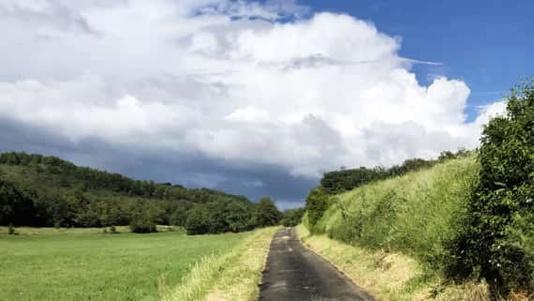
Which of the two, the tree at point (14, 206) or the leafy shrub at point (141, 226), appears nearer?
the tree at point (14, 206)

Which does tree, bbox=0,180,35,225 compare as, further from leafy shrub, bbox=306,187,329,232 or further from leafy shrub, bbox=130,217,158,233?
leafy shrub, bbox=306,187,329,232

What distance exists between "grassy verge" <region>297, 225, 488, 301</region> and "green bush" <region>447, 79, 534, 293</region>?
764mm

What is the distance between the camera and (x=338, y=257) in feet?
114

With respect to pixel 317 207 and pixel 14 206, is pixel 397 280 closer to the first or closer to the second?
pixel 317 207

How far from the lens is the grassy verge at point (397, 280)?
50.0 feet

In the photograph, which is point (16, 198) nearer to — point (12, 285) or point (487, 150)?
point (12, 285)

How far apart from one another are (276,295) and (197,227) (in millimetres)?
174429

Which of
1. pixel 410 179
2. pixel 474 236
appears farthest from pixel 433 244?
pixel 410 179

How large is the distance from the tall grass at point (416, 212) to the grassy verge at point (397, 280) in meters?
0.47

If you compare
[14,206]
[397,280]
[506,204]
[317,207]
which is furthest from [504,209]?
[14,206]

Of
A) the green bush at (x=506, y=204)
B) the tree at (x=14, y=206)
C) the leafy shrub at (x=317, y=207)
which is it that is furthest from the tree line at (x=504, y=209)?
the tree at (x=14, y=206)

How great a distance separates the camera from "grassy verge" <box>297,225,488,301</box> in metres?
15.2

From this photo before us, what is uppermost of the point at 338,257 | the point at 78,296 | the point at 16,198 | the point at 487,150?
the point at 16,198

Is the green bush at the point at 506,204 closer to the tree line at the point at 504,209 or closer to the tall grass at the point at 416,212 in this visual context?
the tree line at the point at 504,209
